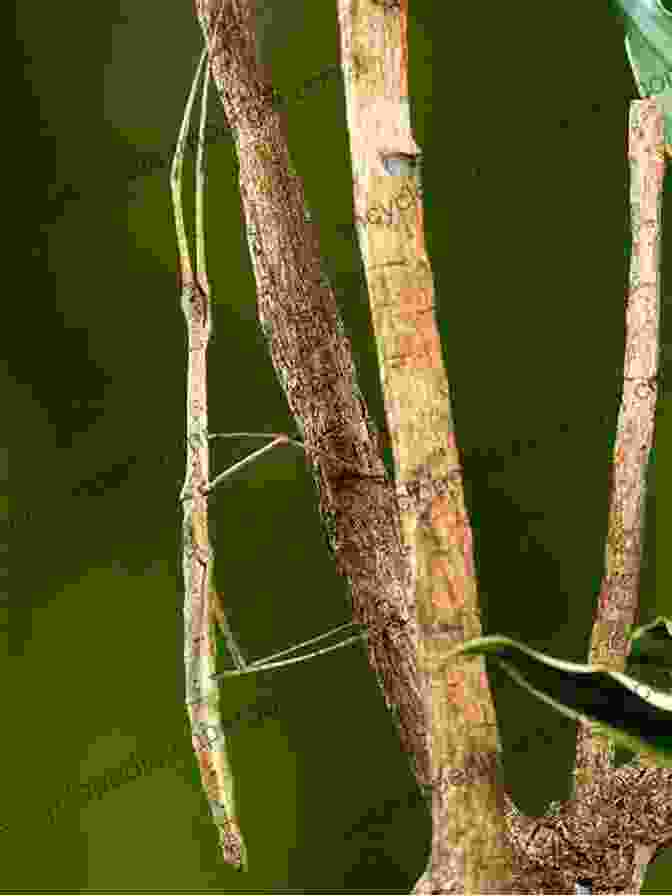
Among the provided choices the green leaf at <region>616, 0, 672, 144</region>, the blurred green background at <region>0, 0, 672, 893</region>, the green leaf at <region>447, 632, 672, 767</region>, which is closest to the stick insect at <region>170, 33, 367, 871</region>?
the blurred green background at <region>0, 0, 672, 893</region>

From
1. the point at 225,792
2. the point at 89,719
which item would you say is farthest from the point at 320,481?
the point at 89,719

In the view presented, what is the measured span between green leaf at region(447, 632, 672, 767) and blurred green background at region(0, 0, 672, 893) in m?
0.94

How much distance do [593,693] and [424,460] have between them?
21 centimetres

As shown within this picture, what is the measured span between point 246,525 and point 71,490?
0.76 feet

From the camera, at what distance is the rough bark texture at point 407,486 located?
81 centimetres

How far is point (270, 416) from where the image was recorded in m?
1.64

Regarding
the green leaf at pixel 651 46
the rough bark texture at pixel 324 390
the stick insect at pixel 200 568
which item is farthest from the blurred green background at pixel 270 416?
the green leaf at pixel 651 46

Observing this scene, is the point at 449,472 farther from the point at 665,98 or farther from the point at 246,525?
the point at 246,525

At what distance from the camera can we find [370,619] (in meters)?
1.21

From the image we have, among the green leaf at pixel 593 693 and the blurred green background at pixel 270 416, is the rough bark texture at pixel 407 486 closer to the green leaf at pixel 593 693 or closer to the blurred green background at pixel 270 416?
the green leaf at pixel 593 693

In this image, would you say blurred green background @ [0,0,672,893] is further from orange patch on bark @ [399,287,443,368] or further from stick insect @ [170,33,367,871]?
orange patch on bark @ [399,287,443,368]

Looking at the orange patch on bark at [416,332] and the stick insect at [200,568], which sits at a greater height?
the orange patch on bark at [416,332]

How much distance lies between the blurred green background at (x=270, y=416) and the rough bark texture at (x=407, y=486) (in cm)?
41

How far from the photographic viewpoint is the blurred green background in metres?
1.59
